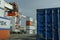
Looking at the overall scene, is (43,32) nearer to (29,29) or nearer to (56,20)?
(56,20)

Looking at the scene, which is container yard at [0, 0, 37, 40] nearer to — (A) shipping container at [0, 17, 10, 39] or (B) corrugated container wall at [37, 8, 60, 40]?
(A) shipping container at [0, 17, 10, 39]

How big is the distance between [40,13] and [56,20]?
1.44 m

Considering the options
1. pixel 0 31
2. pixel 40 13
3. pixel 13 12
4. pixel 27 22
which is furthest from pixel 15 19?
pixel 40 13

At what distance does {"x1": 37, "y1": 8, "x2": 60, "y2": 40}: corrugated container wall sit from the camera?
457 inches

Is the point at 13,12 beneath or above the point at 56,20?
above

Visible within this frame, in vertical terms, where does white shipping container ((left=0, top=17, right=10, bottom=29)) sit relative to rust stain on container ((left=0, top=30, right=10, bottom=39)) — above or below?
above

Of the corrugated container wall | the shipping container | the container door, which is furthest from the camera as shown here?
the shipping container

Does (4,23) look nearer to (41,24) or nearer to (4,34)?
(4,34)

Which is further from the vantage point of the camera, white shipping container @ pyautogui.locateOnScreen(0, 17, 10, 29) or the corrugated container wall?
white shipping container @ pyautogui.locateOnScreen(0, 17, 10, 29)

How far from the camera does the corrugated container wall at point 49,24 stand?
11.6 metres

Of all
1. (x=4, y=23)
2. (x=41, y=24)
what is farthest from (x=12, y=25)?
(x=41, y=24)

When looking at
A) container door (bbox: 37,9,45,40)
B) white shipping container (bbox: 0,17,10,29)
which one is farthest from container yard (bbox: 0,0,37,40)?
container door (bbox: 37,9,45,40)

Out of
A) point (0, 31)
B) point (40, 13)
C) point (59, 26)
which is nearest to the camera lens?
point (59, 26)

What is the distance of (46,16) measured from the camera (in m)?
12.0
